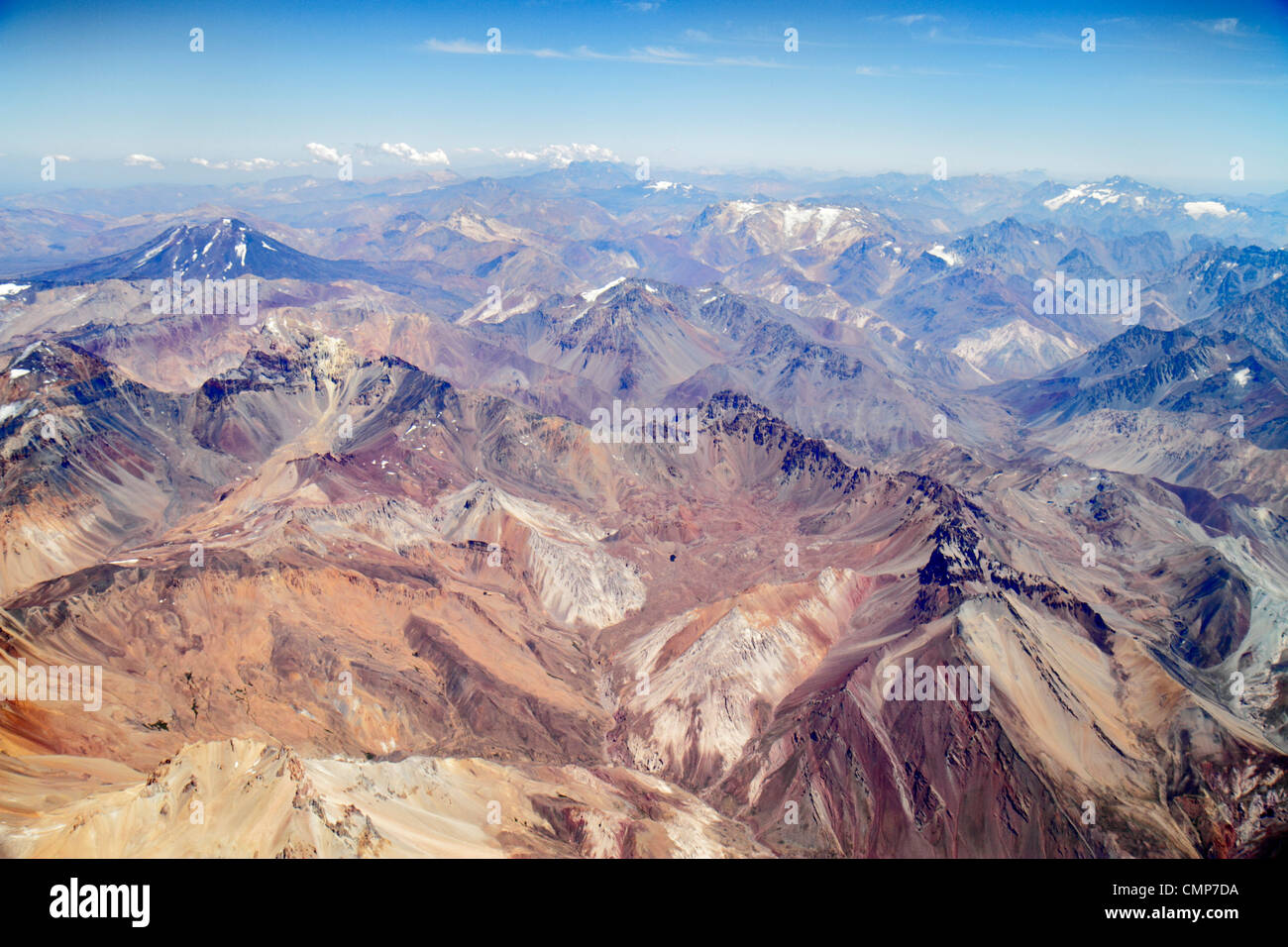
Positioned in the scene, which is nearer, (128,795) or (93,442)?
(128,795)

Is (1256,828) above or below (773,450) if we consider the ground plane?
below

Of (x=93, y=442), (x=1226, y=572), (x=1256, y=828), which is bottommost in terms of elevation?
(x=1256, y=828)

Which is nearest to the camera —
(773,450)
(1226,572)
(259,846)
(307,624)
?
(259,846)

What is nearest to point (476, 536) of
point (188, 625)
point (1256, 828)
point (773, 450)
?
point (188, 625)
